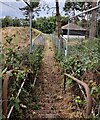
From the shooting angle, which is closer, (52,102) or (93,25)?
(52,102)

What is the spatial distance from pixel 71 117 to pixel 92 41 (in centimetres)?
199

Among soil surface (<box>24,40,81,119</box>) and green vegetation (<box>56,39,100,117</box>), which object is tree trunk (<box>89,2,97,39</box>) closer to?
green vegetation (<box>56,39,100,117</box>)

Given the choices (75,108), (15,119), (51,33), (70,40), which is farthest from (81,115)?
(51,33)

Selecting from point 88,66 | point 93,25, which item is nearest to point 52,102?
point 88,66

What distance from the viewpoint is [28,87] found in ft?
16.2

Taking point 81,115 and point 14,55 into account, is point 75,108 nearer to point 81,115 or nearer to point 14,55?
point 81,115

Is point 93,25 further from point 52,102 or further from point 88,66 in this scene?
point 52,102

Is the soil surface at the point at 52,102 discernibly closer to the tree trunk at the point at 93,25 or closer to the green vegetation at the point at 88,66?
the green vegetation at the point at 88,66

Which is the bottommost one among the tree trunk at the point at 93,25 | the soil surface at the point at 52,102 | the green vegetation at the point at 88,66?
the soil surface at the point at 52,102

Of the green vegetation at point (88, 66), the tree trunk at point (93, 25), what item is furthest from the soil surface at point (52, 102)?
the tree trunk at point (93, 25)

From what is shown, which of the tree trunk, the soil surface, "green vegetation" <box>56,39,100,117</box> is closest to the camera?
"green vegetation" <box>56,39,100,117</box>

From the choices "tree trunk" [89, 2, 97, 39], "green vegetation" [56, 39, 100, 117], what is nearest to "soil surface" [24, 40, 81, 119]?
"green vegetation" [56, 39, 100, 117]

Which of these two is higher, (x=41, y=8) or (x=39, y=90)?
(x=41, y=8)

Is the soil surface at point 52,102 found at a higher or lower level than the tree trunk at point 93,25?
lower
